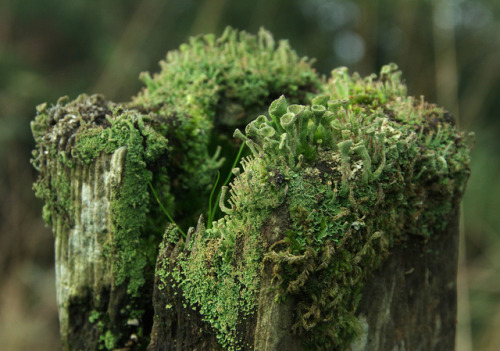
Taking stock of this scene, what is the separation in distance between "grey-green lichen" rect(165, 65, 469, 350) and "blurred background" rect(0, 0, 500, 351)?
10.8 feet

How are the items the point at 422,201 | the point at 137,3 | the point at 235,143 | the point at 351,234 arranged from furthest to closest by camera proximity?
the point at 137,3 → the point at 235,143 → the point at 422,201 → the point at 351,234

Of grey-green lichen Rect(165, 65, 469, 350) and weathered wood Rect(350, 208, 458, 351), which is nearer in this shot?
grey-green lichen Rect(165, 65, 469, 350)

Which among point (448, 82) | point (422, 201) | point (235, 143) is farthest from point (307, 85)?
point (448, 82)

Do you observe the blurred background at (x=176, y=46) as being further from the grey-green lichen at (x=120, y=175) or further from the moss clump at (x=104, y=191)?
the moss clump at (x=104, y=191)

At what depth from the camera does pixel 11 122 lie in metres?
5.24

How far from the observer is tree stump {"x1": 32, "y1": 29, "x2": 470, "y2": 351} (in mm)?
1319

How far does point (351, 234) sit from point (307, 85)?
1.15 metres

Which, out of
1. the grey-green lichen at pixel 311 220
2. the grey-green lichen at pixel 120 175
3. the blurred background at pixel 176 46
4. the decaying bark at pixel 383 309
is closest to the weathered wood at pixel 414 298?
the decaying bark at pixel 383 309

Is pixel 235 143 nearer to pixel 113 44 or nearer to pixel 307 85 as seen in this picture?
pixel 307 85

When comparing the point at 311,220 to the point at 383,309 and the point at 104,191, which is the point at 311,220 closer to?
the point at 383,309

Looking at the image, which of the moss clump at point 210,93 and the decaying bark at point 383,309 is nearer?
the decaying bark at point 383,309

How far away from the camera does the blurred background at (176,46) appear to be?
4.84 metres

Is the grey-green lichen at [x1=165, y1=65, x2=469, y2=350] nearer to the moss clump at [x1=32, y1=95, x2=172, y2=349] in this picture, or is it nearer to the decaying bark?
the decaying bark

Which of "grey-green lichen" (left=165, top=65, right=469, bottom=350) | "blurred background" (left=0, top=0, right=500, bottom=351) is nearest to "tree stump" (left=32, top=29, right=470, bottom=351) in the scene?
"grey-green lichen" (left=165, top=65, right=469, bottom=350)
